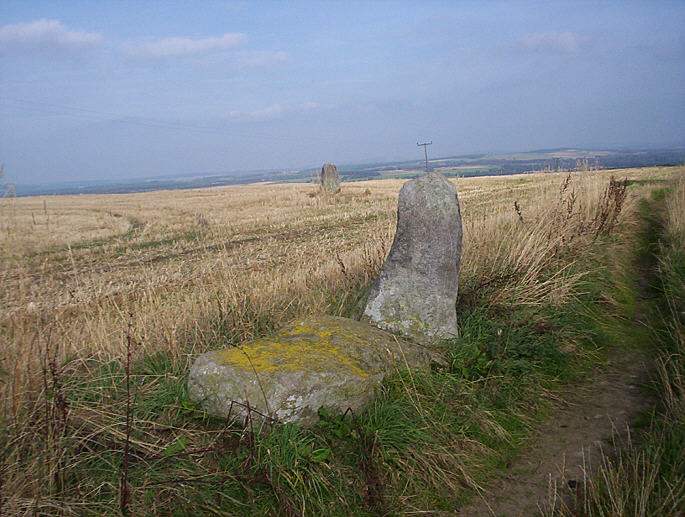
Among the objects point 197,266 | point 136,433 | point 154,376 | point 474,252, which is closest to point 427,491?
point 136,433

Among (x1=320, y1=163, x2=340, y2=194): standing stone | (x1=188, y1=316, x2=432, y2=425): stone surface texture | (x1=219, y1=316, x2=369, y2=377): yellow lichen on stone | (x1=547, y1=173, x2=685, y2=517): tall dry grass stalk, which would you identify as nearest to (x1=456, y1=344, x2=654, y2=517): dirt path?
(x1=547, y1=173, x2=685, y2=517): tall dry grass stalk

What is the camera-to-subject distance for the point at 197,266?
991 cm

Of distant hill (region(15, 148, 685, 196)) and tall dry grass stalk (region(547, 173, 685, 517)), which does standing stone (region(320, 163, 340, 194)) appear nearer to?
distant hill (region(15, 148, 685, 196))

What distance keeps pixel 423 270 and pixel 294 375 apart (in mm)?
2031

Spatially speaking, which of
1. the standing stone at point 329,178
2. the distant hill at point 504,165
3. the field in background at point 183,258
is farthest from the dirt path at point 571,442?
the standing stone at point 329,178

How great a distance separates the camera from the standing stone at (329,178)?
26.1m

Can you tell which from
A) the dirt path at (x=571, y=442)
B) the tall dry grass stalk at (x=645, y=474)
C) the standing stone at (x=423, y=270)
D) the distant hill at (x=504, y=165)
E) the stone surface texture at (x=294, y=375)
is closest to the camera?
the tall dry grass stalk at (x=645, y=474)

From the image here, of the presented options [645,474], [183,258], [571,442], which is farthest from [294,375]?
[183,258]

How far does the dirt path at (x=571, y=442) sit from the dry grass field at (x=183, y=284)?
1.28 meters

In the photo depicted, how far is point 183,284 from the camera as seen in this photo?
807cm

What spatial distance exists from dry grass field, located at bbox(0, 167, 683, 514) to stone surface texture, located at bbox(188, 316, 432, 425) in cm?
49

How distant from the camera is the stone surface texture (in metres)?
3.18

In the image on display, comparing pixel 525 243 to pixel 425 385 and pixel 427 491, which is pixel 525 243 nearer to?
pixel 425 385

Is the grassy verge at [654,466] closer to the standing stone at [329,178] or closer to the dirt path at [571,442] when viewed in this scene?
the dirt path at [571,442]
